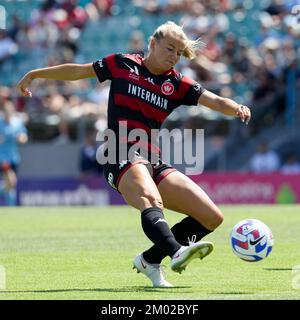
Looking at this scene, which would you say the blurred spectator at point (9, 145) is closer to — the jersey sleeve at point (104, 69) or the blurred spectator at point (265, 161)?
the blurred spectator at point (265, 161)

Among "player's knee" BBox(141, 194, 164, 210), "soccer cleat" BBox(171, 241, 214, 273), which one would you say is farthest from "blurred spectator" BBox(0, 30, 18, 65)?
"soccer cleat" BBox(171, 241, 214, 273)

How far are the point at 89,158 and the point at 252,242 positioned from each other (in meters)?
15.6

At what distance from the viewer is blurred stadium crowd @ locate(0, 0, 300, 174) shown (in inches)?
993

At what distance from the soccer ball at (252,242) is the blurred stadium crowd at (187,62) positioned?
14.9 meters

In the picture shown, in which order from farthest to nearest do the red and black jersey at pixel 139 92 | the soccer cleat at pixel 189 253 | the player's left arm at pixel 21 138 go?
1. the player's left arm at pixel 21 138
2. the red and black jersey at pixel 139 92
3. the soccer cleat at pixel 189 253

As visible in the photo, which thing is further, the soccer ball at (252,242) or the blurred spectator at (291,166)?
the blurred spectator at (291,166)

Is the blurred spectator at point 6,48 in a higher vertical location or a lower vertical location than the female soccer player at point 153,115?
higher

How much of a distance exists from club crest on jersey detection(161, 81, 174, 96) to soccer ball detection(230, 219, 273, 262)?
5.18 ft

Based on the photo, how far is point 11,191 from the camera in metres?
24.2

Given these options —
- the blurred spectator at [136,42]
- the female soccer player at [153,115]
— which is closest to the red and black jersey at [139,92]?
the female soccer player at [153,115]

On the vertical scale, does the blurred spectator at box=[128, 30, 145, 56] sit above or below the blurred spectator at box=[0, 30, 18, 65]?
below

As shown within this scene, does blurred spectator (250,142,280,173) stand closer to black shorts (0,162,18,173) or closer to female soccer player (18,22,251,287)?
black shorts (0,162,18,173)

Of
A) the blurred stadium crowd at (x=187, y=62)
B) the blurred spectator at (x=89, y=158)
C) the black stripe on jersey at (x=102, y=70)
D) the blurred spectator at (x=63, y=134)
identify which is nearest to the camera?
the black stripe on jersey at (x=102, y=70)

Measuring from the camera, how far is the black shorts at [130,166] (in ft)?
30.4
